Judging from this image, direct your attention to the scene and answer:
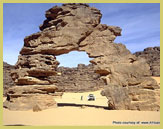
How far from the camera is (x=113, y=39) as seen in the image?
12578 millimetres

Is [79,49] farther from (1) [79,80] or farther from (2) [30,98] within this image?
(1) [79,80]

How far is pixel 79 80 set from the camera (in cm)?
3562

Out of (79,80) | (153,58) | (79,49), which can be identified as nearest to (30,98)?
(79,49)

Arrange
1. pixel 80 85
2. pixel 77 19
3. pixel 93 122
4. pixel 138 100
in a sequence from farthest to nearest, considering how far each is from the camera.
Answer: pixel 80 85, pixel 77 19, pixel 138 100, pixel 93 122

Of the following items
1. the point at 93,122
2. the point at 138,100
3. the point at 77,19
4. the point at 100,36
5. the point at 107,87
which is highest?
the point at 77,19

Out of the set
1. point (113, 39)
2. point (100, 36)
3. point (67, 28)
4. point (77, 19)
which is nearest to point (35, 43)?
point (67, 28)

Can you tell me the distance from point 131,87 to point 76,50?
14.4 ft

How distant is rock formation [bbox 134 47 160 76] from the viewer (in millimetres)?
41325

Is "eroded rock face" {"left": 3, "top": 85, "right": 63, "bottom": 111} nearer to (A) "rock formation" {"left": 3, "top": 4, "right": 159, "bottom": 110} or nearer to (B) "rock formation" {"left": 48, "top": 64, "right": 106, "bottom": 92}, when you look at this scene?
(A) "rock formation" {"left": 3, "top": 4, "right": 159, "bottom": 110}

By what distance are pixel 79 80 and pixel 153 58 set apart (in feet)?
60.2

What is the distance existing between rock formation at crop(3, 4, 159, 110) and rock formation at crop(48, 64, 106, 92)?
69.7 ft

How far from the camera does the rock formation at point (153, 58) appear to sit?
136 ft

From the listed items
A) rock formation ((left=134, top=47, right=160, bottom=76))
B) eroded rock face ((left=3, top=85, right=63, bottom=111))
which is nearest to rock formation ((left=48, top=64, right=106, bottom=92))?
rock formation ((left=134, top=47, right=160, bottom=76))

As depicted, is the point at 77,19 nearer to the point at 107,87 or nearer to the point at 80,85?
the point at 107,87
